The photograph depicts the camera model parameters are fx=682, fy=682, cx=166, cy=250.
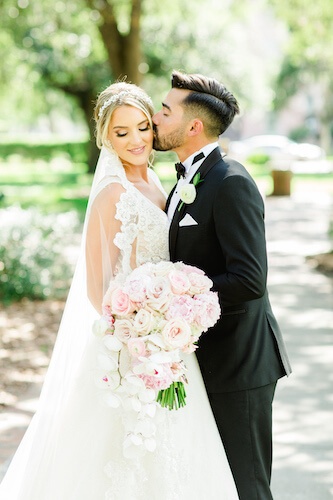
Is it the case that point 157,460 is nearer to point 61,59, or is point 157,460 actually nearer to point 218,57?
point 61,59

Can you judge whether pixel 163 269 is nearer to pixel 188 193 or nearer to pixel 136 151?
pixel 188 193

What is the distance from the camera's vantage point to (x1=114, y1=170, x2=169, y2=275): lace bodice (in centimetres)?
312

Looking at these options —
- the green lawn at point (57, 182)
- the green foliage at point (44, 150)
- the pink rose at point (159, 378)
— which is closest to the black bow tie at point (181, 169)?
the pink rose at point (159, 378)

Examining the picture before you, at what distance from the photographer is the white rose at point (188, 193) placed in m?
2.94

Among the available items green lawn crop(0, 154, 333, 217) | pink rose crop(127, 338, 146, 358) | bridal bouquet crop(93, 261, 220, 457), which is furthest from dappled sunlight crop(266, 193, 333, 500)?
green lawn crop(0, 154, 333, 217)

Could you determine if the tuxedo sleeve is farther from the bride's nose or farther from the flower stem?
the bride's nose

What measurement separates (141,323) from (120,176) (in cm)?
89

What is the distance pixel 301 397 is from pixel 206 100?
3.19m

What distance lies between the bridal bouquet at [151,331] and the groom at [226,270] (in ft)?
0.70

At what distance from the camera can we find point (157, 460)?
9.59 ft

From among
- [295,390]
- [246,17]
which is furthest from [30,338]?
[246,17]

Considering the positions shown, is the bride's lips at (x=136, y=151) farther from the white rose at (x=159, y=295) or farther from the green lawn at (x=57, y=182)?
the green lawn at (x=57, y=182)

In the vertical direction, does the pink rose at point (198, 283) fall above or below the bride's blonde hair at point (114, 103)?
below

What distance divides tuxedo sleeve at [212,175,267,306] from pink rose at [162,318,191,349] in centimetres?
29
